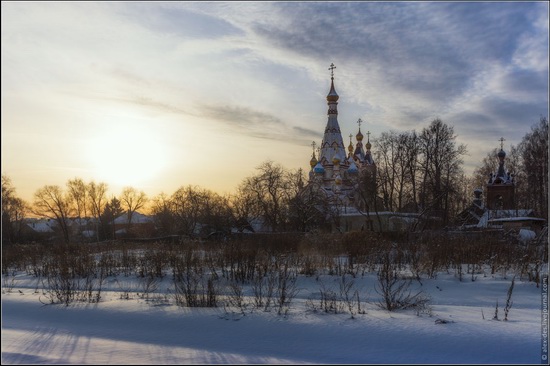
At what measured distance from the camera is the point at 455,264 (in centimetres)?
1508

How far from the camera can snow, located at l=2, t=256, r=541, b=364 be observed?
21.3 ft

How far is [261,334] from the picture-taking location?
770 centimetres

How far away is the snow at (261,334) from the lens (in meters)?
6.48

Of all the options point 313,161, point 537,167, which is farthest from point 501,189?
point 313,161

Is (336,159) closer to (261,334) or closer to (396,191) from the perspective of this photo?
(396,191)

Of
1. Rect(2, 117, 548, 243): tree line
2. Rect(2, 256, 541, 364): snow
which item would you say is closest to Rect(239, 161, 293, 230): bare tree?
Rect(2, 117, 548, 243): tree line

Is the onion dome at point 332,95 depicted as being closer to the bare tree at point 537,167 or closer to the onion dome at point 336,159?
the onion dome at point 336,159

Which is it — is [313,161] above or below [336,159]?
above

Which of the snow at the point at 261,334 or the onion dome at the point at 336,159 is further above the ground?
the onion dome at the point at 336,159

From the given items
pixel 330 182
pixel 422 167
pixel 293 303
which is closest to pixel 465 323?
pixel 293 303

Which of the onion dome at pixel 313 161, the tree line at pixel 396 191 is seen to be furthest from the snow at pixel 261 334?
the onion dome at pixel 313 161

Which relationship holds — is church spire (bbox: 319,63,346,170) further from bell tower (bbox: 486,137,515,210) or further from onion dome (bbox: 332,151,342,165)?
bell tower (bbox: 486,137,515,210)

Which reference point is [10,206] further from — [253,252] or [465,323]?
[465,323]

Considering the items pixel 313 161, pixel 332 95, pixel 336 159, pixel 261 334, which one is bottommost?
pixel 261 334
